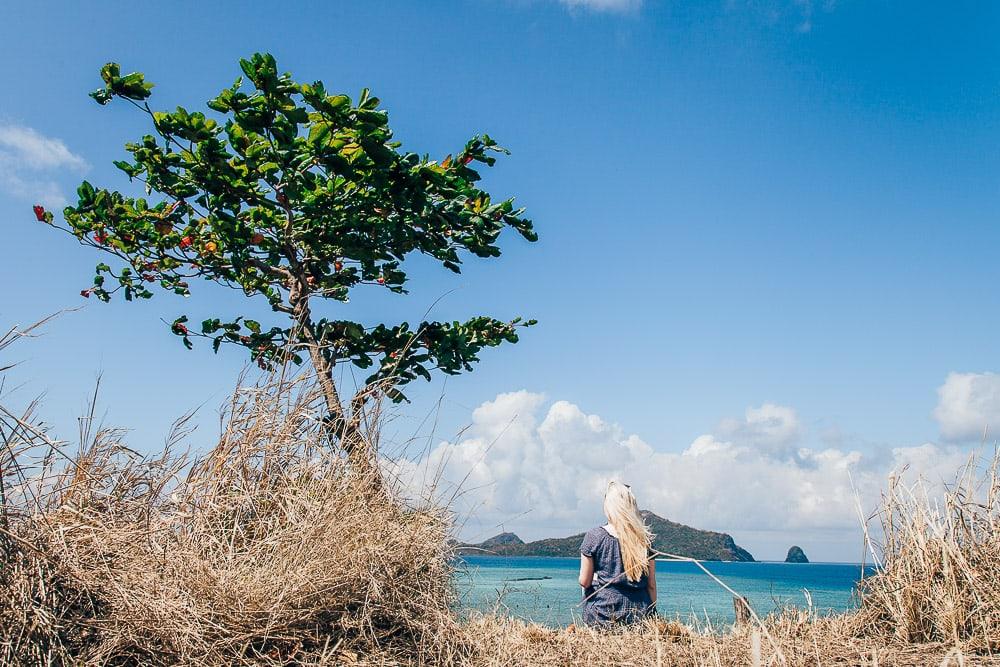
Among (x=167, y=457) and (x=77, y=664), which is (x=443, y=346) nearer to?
(x=167, y=457)

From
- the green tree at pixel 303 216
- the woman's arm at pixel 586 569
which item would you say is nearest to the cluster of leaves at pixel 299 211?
the green tree at pixel 303 216

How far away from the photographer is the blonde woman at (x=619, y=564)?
555 centimetres

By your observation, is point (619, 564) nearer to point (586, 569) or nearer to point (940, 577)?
point (586, 569)

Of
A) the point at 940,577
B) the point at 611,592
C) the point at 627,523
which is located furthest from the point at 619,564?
the point at 940,577

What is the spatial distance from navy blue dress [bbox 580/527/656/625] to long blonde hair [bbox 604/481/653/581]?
10cm

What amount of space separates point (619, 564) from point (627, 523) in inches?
13.4

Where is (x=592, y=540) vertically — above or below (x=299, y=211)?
below

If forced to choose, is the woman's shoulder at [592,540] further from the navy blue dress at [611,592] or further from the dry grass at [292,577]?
the dry grass at [292,577]

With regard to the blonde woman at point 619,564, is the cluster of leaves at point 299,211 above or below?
above

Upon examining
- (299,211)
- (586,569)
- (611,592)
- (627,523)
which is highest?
(299,211)

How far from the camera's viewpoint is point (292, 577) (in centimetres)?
344

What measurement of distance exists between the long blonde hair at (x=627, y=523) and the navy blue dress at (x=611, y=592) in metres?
0.10

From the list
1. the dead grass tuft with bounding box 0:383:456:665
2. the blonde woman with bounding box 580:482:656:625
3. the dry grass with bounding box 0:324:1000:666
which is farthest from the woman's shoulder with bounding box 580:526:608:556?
the dead grass tuft with bounding box 0:383:456:665

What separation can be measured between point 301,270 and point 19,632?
11.8ft
